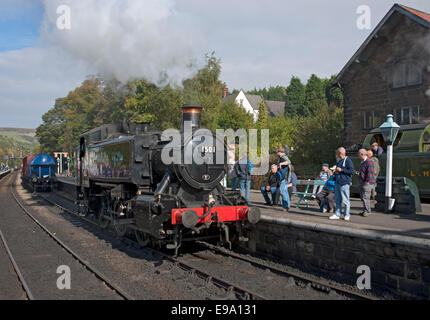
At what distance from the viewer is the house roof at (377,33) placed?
16.1 m

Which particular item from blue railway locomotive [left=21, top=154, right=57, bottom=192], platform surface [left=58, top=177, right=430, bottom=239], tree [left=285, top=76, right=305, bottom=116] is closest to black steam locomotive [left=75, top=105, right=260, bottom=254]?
platform surface [left=58, top=177, right=430, bottom=239]

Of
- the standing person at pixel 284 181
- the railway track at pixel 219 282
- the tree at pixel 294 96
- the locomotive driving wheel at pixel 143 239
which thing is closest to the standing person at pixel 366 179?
the standing person at pixel 284 181

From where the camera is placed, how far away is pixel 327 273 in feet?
22.1

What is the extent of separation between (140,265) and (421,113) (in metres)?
14.6

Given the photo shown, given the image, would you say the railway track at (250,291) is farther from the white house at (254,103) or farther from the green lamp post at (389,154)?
the white house at (254,103)

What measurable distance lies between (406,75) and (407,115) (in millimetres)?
1807

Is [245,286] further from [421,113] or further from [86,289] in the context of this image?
[421,113]

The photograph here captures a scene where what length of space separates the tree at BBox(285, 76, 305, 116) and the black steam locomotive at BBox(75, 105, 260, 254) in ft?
209

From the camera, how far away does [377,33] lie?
58.2 ft

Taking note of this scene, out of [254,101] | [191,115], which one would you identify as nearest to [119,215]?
[191,115]

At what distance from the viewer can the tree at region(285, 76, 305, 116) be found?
7056 cm

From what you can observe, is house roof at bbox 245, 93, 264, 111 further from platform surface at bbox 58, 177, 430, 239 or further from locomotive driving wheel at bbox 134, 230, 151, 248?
locomotive driving wheel at bbox 134, 230, 151, 248

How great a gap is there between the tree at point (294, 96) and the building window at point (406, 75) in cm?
5304
